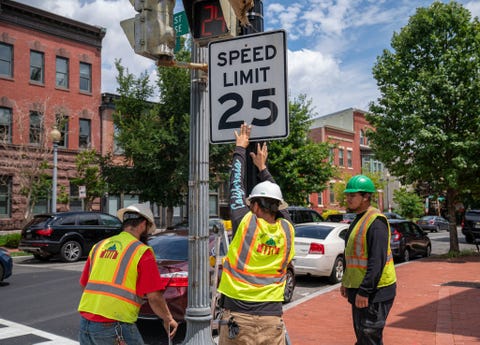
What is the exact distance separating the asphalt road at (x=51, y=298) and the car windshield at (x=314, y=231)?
4.06 feet

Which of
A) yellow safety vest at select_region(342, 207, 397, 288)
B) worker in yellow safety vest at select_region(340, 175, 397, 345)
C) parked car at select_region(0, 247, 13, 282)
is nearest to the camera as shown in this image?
worker in yellow safety vest at select_region(340, 175, 397, 345)

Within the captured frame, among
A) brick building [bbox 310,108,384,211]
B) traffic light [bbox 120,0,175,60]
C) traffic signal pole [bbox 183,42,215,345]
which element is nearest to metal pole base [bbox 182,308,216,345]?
traffic signal pole [bbox 183,42,215,345]

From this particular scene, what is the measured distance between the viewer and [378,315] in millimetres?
4160

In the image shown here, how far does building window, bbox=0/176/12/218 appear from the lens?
26.7m

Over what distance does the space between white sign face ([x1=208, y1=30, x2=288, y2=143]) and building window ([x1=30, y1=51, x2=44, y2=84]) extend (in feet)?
91.7

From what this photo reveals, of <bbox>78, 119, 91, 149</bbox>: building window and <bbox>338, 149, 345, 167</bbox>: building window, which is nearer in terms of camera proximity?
<bbox>78, 119, 91, 149</bbox>: building window

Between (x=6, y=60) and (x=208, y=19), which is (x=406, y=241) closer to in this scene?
(x=208, y=19)

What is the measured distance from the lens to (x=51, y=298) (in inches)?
412

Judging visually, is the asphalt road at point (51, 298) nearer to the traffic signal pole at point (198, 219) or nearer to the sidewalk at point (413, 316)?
A: the sidewalk at point (413, 316)

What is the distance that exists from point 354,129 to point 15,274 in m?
43.5

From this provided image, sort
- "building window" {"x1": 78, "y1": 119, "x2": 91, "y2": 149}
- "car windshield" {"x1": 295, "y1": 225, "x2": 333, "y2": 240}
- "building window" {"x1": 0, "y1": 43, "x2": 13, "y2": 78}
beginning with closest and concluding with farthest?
"car windshield" {"x1": 295, "y1": 225, "x2": 333, "y2": 240}, "building window" {"x1": 0, "y1": 43, "x2": 13, "y2": 78}, "building window" {"x1": 78, "y1": 119, "x2": 91, "y2": 149}

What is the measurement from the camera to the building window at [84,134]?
101 feet

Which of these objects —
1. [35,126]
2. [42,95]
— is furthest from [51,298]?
[42,95]

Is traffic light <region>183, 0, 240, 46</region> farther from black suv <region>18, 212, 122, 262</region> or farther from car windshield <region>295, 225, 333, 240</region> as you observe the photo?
black suv <region>18, 212, 122, 262</region>
